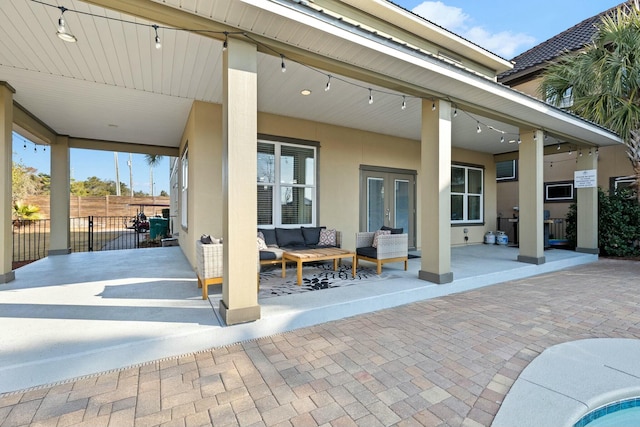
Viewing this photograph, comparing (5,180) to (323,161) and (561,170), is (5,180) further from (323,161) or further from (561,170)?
(561,170)

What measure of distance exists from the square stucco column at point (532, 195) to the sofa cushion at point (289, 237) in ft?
16.0

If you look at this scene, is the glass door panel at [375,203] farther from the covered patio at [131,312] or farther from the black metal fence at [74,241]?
the black metal fence at [74,241]

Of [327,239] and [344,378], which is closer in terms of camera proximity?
[344,378]

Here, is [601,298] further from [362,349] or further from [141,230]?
[141,230]

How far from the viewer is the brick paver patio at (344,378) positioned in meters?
1.93

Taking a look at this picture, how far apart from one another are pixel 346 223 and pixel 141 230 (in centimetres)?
1069

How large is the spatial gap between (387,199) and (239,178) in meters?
5.54

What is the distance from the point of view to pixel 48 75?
13.9 ft

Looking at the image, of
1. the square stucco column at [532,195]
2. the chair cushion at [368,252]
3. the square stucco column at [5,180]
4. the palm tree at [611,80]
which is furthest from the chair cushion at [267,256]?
the palm tree at [611,80]

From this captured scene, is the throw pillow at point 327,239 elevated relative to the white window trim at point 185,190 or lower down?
lower down

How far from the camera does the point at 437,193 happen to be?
470cm

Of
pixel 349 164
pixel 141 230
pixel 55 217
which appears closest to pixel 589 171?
pixel 349 164

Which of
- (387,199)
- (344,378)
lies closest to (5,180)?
(344,378)

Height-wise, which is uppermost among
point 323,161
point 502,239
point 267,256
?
point 323,161
